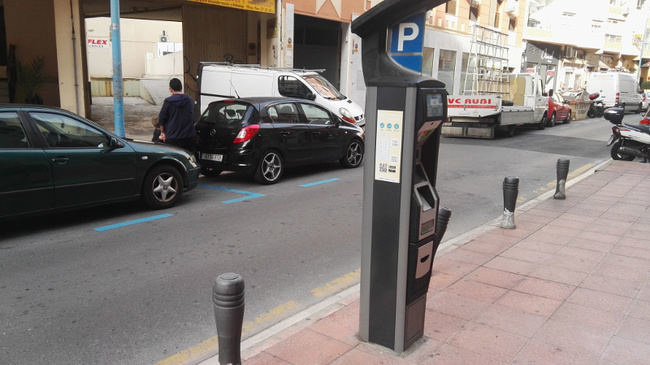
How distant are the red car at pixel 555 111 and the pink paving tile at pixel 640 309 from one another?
18588mm

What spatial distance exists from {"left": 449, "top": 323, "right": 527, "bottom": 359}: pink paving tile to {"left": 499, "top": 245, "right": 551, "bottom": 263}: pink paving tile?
186 centimetres

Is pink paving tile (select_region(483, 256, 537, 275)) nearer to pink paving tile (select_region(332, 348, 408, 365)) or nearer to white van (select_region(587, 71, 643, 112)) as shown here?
pink paving tile (select_region(332, 348, 408, 365))

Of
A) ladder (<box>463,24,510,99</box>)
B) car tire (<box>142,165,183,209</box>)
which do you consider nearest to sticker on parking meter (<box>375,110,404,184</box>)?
car tire (<box>142,165,183,209</box>)

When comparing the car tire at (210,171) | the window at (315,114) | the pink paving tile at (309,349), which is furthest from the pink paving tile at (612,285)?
the car tire at (210,171)

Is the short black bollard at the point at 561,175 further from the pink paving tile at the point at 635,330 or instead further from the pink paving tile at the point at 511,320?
the pink paving tile at the point at 511,320

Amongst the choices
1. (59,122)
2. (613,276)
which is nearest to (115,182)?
(59,122)

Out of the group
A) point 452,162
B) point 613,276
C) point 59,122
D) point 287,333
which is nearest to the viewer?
point 287,333

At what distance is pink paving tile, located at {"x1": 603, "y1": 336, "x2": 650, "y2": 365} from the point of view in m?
3.42

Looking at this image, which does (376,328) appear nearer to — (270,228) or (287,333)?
(287,333)

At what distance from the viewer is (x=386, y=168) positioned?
3.16m

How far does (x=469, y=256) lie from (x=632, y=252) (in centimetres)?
187

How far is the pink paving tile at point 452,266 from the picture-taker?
5.05 metres

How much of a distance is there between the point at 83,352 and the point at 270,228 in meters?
3.27

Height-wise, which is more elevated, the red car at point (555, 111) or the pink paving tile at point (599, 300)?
the red car at point (555, 111)
